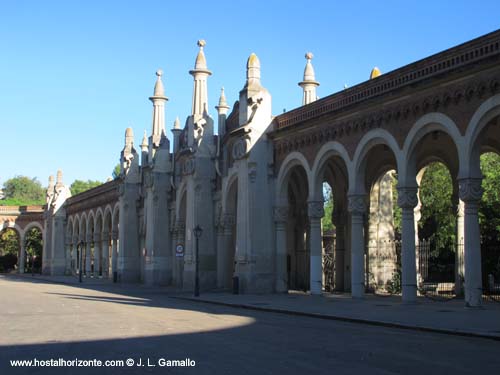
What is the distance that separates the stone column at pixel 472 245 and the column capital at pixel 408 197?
8.65 feet

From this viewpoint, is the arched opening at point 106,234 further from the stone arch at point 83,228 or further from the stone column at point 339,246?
the stone column at point 339,246

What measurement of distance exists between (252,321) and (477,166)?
8.10 m

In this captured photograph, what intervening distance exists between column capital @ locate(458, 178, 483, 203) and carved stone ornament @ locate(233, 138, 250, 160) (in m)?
13.2

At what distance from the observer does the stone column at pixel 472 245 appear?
67.8 ft

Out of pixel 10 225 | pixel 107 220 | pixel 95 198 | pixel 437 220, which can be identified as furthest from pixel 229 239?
pixel 10 225

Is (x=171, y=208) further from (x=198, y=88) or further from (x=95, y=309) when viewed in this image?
(x=95, y=309)

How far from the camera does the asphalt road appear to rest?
1007cm

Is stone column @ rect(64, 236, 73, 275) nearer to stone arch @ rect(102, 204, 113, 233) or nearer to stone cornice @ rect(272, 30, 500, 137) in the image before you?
stone arch @ rect(102, 204, 113, 233)

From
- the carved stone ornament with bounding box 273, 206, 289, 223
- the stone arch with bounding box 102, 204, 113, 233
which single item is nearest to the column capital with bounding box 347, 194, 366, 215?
the carved stone ornament with bounding box 273, 206, 289, 223

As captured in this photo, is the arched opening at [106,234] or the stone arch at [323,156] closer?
the stone arch at [323,156]

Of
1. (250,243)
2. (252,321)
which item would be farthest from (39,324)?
(250,243)

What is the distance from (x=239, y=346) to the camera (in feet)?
41.1

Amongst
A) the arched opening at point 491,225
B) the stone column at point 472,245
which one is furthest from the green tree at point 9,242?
the stone column at point 472,245

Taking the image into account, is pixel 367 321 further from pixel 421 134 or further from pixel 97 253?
pixel 97 253
